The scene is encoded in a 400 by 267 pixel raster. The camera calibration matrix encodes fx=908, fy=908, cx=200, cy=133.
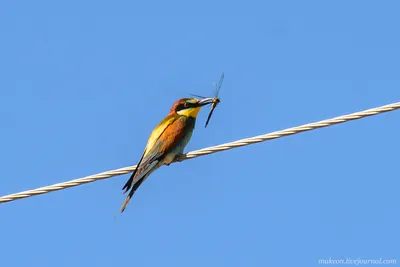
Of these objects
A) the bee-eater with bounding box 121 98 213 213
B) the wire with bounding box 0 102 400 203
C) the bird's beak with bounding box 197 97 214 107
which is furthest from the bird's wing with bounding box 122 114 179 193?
the wire with bounding box 0 102 400 203

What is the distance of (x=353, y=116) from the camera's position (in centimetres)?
464

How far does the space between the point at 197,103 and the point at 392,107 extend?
99.1 inches

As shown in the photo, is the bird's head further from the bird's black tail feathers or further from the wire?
the wire

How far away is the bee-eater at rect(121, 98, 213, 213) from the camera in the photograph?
6.07 m

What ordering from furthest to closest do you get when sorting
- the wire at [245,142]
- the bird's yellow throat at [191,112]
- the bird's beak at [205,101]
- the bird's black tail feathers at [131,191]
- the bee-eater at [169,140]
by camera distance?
1. the bird's yellow throat at [191,112]
2. the bird's beak at [205,101]
3. the bee-eater at [169,140]
4. the bird's black tail feathers at [131,191]
5. the wire at [245,142]

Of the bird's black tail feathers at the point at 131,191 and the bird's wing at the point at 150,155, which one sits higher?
the bird's wing at the point at 150,155

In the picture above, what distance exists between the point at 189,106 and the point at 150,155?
694mm

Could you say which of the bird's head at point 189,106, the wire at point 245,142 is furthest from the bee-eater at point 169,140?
the wire at point 245,142

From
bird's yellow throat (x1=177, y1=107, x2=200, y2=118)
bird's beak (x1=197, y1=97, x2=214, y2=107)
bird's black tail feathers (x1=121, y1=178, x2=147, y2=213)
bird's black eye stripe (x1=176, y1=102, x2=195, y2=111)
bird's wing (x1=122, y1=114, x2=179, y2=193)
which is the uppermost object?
bird's beak (x1=197, y1=97, x2=214, y2=107)

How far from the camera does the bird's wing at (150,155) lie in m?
6.01

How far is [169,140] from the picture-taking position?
6.46m

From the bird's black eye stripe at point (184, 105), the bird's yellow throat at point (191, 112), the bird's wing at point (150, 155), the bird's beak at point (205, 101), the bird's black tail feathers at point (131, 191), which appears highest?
the bird's beak at point (205, 101)

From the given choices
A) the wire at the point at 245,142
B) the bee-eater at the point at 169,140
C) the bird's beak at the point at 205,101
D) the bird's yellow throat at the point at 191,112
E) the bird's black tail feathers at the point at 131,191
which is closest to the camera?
the wire at the point at 245,142

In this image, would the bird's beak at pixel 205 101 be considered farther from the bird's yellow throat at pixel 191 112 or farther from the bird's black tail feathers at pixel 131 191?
the bird's black tail feathers at pixel 131 191
